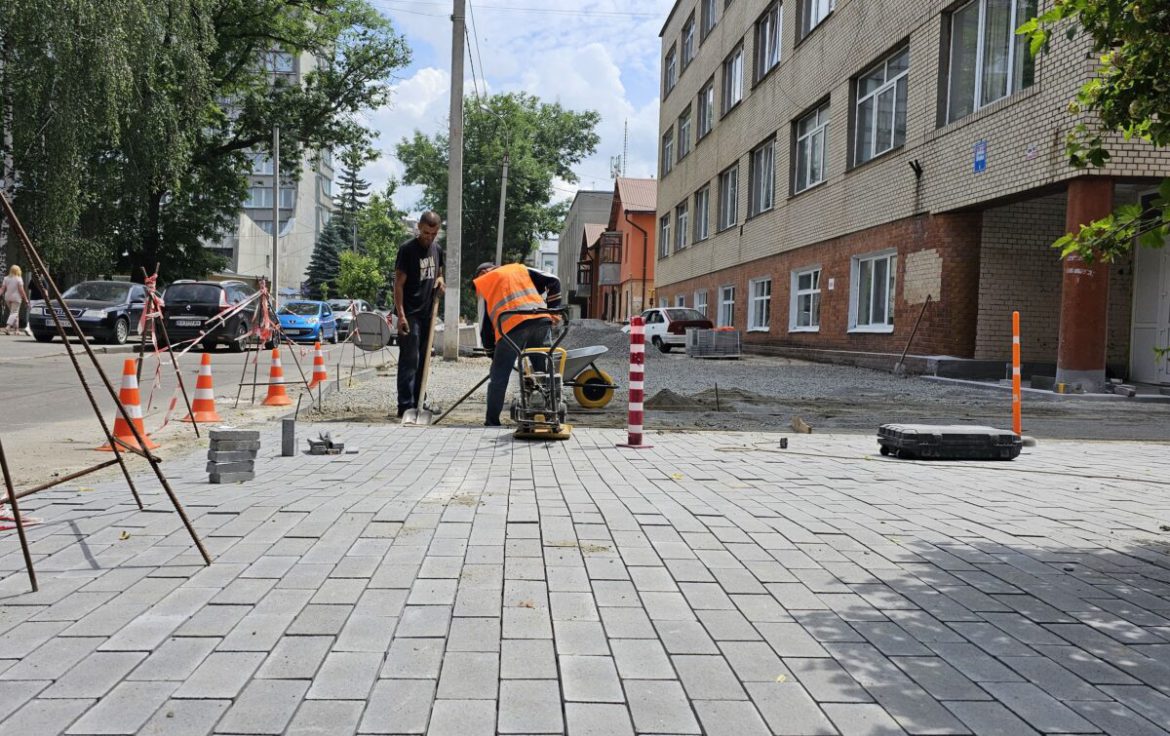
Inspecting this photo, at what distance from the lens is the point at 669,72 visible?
44.1 metres

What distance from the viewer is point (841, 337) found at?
20234 millimetres

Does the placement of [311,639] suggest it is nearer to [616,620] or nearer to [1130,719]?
[616,620]

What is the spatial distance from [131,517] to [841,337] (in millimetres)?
17917

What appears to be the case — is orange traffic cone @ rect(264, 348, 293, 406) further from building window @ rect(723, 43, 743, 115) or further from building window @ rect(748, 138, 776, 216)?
building window @ rect(723, 43, 743, 115)

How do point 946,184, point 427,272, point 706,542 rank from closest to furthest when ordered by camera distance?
1. point 706,542
2. point 427,272
3. point 946,184

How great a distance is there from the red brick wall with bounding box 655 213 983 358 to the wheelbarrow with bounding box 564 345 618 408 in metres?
8.02

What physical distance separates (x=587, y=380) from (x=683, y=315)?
18426mm

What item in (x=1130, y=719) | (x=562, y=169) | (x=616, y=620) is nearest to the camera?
(x=1130, y=719)

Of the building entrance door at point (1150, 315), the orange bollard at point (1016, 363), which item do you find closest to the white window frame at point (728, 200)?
the building entrance door at point (1150, 315)

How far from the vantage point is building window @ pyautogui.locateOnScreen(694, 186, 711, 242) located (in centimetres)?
3381

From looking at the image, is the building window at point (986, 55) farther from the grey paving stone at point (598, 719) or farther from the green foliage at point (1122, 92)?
the grey paving stone at point (598, 719)

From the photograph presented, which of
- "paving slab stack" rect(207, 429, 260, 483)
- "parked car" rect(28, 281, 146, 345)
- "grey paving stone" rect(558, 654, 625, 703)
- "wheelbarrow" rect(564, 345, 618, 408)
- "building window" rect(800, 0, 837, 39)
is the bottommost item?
"grey paving stone" rect(558, 654, 625, 703)

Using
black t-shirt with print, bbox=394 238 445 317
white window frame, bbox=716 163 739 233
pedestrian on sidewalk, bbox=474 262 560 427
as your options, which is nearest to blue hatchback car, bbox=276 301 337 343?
white window frame, bbox=716 163 739 233

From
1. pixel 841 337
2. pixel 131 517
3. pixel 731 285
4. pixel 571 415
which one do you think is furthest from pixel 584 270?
pixel 131 517
